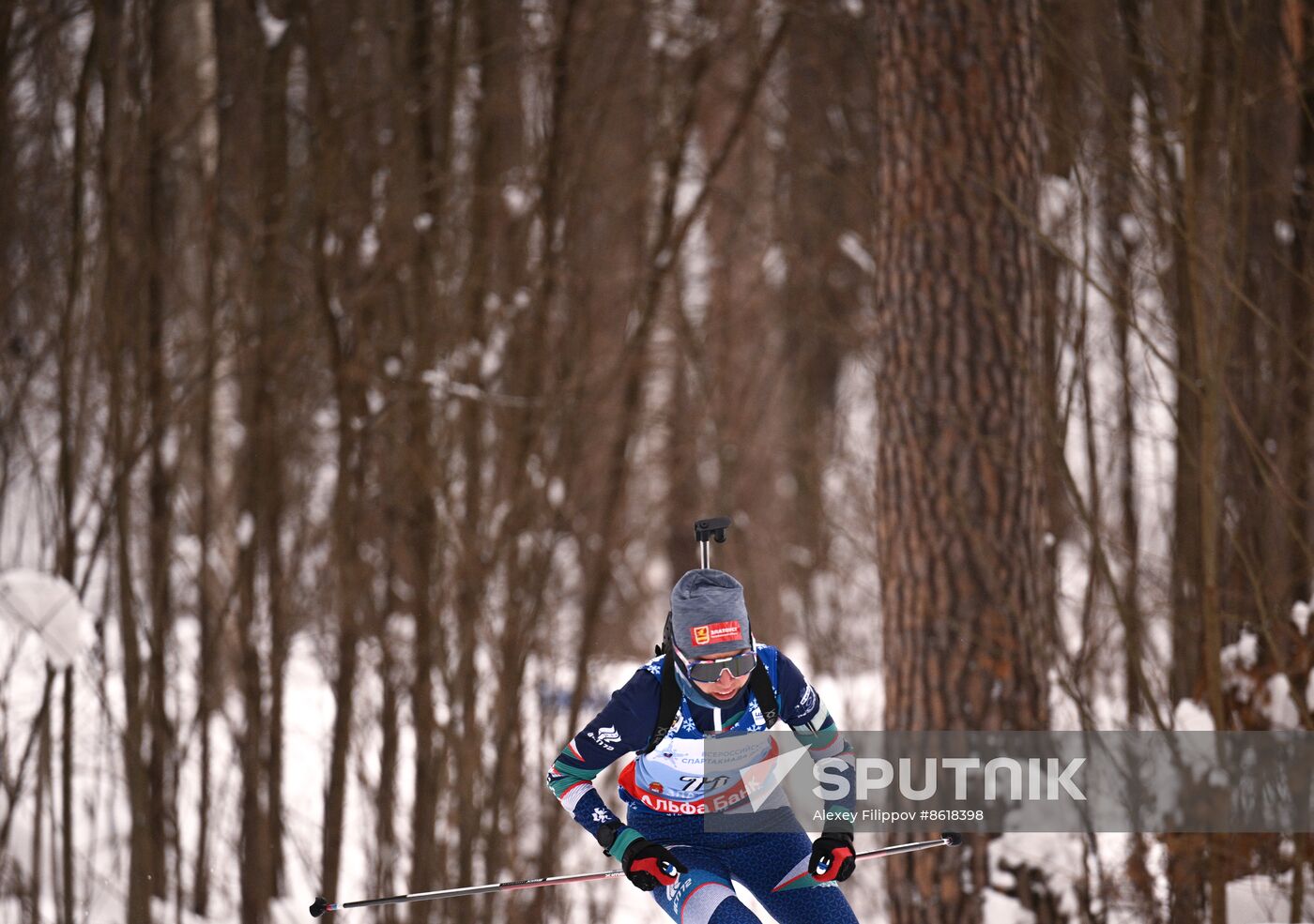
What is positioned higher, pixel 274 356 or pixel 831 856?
pixel 274 356

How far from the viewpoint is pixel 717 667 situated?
9.58 ft

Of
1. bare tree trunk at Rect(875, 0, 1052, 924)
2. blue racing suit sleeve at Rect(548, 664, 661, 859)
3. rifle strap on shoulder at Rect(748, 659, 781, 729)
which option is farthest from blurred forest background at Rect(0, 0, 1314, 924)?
blue racing suit sleeve at Rect(548, 664, 661, 859)

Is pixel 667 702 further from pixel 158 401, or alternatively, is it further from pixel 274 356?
pixel 274 356

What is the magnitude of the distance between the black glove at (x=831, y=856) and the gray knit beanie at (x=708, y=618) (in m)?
0.62

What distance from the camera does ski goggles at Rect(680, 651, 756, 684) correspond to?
9.58ft

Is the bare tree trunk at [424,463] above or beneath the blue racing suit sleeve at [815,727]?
above

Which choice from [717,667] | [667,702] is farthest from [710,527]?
[667,702]

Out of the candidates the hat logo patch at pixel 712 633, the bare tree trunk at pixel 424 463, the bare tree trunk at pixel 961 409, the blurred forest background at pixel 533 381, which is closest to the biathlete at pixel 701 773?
the hat logo patch at pixel 712 633

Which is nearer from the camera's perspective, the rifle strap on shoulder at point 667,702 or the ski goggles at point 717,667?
the ski goggles at point 717,667

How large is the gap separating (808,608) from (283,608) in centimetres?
335

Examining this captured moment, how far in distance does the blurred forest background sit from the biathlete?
4.38 ft

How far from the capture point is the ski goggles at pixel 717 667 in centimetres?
292

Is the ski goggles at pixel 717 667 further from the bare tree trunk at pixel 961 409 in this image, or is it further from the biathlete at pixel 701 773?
the bare tree trunk at pixel 961 409

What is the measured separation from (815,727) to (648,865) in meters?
0.61
